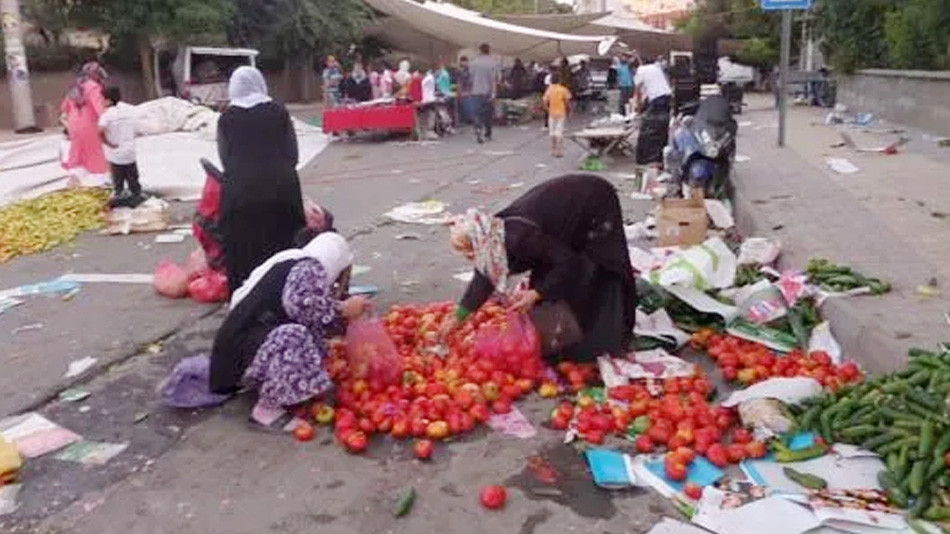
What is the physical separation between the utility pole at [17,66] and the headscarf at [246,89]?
62.9ft

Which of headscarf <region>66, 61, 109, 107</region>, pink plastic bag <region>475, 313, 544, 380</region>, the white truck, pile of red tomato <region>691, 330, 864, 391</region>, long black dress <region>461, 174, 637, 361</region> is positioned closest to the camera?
pile of red tomato <region>691, 330, 864, 391</region>

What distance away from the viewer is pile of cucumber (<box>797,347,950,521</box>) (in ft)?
11.1

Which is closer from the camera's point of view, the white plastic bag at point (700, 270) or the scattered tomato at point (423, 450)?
the scattered tomato at point (423, 450)

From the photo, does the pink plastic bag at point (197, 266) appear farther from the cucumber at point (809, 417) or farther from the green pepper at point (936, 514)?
the green pepper at point (936, 514)

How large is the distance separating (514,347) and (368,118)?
585 inches

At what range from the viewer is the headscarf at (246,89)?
608 cm

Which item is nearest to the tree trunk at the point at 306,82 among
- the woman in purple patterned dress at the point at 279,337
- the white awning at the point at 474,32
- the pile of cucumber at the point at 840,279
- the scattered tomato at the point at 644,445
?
the white awning at the point at 474,32

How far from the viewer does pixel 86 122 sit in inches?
440

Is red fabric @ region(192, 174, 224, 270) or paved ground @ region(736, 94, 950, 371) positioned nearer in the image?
paved ground @ region(736, 94, 950, 371)

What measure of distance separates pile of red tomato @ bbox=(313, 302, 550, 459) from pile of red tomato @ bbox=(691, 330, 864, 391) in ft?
3.47

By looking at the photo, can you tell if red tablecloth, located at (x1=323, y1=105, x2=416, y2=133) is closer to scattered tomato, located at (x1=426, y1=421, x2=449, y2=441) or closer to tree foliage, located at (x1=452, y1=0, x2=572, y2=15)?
scattered tomato, located at (x1=426, y1=421, x2=449, y2=441)

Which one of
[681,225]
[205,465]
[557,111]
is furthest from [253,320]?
[557,111]

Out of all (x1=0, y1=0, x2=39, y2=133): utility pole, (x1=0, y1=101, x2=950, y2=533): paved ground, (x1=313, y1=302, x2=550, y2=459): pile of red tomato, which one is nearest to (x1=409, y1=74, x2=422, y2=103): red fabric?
(x1=0, y1=0, x2=39, y2=133): utility pole

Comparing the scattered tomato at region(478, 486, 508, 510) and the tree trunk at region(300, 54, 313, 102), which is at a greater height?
the tree trunk at region(300, 54, 313, 102)
